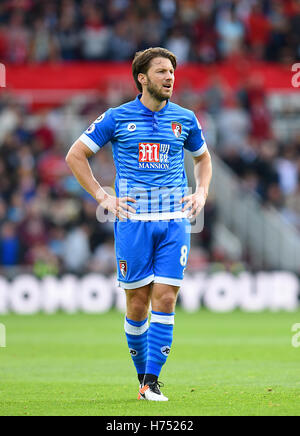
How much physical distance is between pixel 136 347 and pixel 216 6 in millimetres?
18581

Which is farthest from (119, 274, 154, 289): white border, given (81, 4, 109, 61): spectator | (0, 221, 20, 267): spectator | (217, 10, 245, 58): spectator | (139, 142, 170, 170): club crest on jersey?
(217, 10, 245, 58): spectator

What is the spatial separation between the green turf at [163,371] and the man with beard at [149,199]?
0.57m

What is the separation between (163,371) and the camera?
10.3 m

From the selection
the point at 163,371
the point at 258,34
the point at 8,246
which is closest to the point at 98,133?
the point at 163,371

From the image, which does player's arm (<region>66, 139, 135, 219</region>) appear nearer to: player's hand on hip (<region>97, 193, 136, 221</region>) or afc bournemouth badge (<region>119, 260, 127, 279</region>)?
player's hand on hip (<region>97, 193, 136, 221</region>)

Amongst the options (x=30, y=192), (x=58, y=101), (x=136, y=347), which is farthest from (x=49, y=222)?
(x=136, y=347)

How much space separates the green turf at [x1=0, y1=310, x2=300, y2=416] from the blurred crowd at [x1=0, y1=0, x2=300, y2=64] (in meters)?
8.74

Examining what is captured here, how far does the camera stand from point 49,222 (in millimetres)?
20203

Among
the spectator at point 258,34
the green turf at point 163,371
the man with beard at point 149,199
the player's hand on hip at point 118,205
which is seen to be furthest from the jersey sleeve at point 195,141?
A: the spectator at point 258,34

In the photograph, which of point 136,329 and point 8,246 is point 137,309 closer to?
point 136,329

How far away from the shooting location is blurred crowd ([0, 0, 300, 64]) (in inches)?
951

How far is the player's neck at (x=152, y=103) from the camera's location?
8.38m

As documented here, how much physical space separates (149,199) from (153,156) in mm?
355

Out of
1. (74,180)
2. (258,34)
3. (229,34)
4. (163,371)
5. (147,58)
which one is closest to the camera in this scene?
(147,58)
